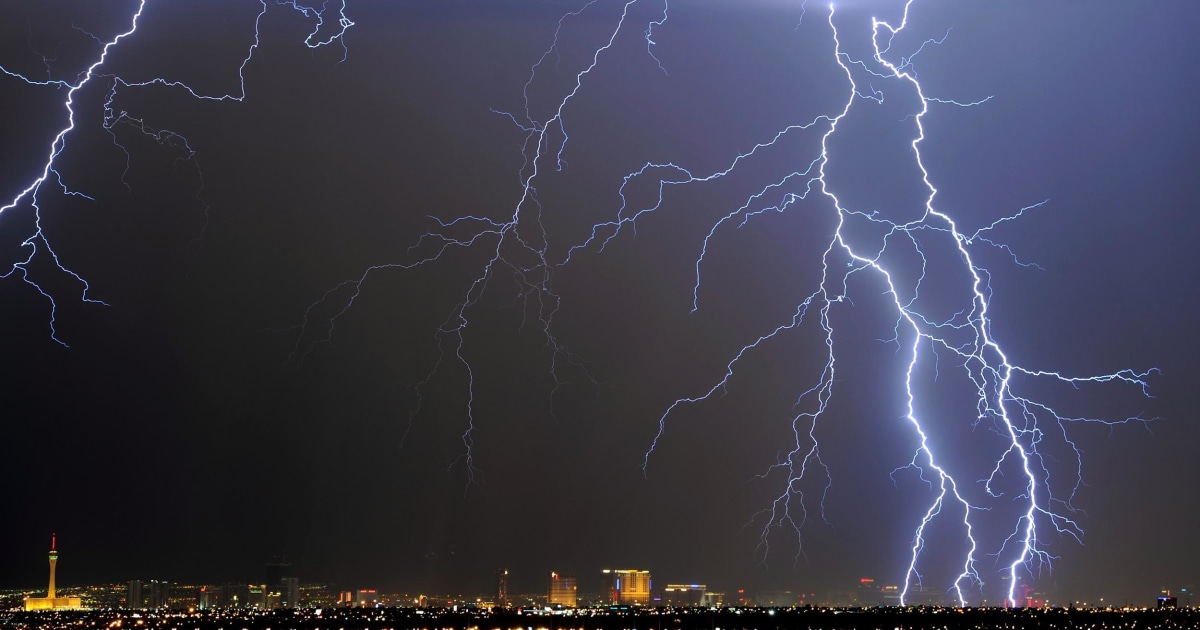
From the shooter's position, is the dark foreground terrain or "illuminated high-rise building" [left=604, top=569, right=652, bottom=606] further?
"illuminated high-rise building" [left=604, top=569, right=652, bottom=606]

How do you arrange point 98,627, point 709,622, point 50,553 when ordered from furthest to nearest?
point 50,553 < point 709,622 < point 98,627

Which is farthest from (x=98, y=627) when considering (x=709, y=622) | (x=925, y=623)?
(x=925, y=623)

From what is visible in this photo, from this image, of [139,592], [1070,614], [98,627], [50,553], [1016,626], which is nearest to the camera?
[98,627]

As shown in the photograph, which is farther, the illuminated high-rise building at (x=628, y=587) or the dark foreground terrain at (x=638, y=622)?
the illuminated high-rise building at (x=628, y=587)

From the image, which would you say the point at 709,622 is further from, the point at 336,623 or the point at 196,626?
the point at 196,626

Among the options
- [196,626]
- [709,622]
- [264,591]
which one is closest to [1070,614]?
[709,622]

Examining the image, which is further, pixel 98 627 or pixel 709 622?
pixel 709 622

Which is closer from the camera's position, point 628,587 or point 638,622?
point 638,622
